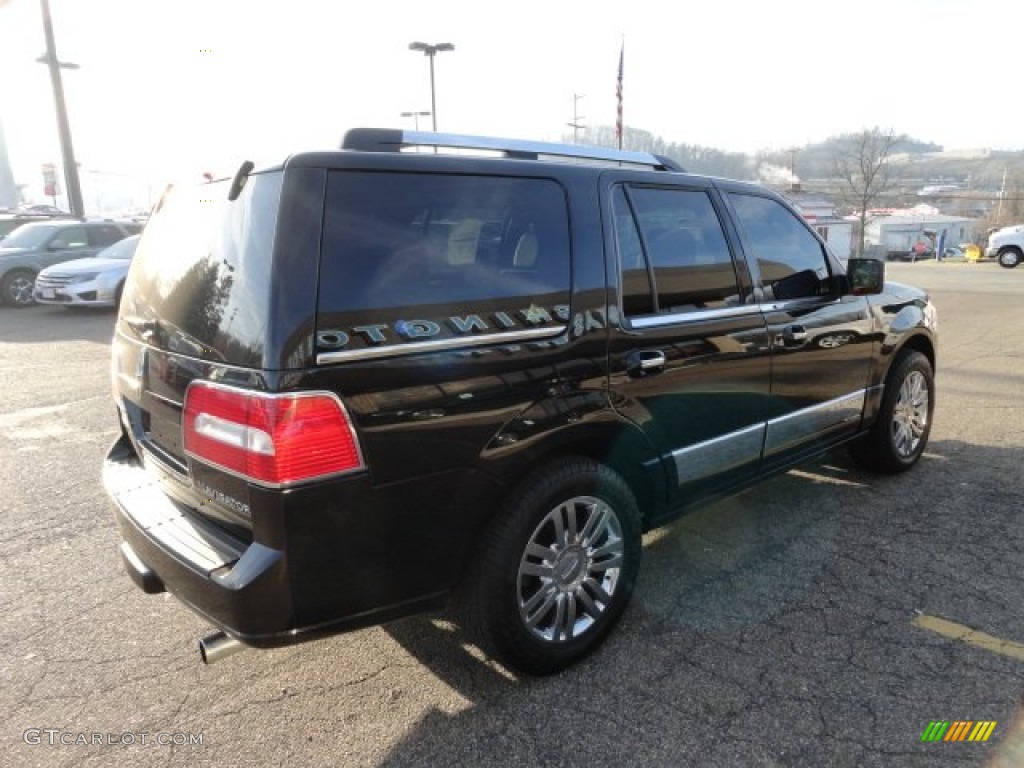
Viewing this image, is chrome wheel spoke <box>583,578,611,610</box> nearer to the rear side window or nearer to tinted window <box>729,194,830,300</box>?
the rear side window

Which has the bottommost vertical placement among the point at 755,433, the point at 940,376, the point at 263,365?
the point at 940,376

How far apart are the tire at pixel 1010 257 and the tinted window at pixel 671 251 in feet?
97.6

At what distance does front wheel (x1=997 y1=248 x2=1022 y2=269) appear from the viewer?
2703cm

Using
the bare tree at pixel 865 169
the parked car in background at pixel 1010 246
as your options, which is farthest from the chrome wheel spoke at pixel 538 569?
the bare tree at pixel 865 169

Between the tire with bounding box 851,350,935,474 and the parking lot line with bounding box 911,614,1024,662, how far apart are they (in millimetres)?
1666

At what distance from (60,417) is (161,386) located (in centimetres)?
460

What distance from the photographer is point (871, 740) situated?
234 cm

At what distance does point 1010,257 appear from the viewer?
27.2 metres

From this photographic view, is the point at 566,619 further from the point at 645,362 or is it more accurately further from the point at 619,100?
the point at 619,100

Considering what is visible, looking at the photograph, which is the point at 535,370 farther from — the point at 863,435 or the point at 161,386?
the point at 863,435

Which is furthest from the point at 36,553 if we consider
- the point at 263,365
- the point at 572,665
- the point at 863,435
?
the point at 863,435

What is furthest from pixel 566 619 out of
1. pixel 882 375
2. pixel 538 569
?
pixel 882 375

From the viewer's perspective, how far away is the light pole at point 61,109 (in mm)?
18359

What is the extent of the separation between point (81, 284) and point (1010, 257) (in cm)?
3034
